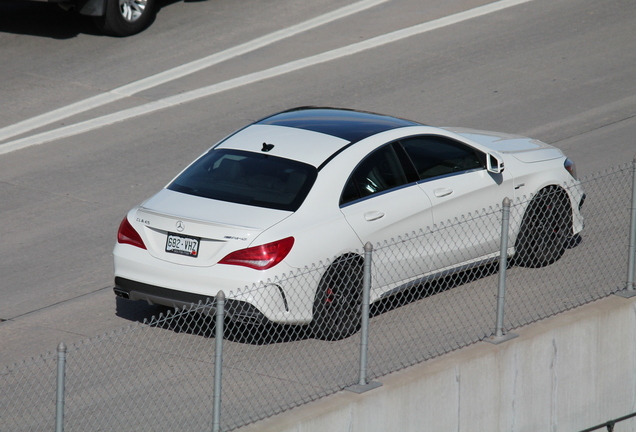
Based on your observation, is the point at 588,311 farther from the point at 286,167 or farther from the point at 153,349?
the point at 153,349

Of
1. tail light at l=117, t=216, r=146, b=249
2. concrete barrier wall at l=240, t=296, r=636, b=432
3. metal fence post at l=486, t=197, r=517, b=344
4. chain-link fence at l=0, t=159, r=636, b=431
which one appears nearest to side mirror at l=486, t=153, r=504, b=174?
chain-link fence at l=0, t=159, r=636, b=431

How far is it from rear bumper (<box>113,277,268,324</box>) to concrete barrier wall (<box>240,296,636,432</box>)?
1054 mm

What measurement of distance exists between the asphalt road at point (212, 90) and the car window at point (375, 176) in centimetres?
222

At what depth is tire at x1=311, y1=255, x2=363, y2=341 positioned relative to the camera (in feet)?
26.0

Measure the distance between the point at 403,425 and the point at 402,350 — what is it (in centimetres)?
76

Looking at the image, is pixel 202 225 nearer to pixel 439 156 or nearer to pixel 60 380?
pixel 439 156

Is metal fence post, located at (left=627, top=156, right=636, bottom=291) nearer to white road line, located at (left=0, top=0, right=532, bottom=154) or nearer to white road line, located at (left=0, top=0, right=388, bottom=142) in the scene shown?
white road line, located at (left=0, top=0, right=532, bottom=154)

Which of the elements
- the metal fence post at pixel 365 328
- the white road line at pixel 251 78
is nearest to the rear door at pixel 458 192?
the metal fence post at pixel 365 328

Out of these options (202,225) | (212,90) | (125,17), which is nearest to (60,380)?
(202,225)

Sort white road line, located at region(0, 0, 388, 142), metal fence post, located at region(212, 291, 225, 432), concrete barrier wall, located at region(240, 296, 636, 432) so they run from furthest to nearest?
white road line, located at region(0, 0, 388, 142)
concrete barrier wall, located at region(240, 296, 636, 432)
metal fence post, located at region(212, 291, 225, 432)

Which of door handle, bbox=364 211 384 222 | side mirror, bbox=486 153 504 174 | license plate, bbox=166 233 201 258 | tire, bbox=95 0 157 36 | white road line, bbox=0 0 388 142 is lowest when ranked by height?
white road line, bbox=0 0 388 142

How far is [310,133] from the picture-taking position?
894 cm

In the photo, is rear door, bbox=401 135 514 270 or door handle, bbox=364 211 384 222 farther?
rear door, bbox=401 135 514 270

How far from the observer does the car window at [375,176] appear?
8438mm
